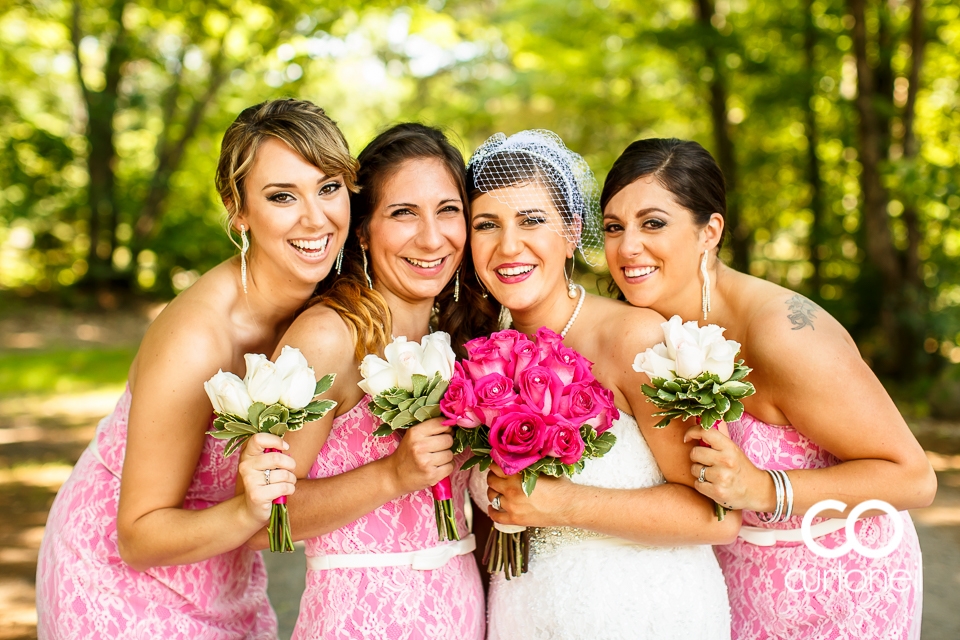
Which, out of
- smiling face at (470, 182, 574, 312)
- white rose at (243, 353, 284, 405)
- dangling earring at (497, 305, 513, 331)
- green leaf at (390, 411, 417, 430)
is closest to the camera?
white rose at (243, 353, 284, 405)

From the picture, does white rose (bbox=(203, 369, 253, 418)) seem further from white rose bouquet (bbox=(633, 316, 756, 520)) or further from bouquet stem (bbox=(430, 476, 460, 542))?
white rose bouquet (bbox=(633, 316, 756, 520))

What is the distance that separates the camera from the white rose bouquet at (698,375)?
101 inches

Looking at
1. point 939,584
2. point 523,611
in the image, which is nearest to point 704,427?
point 523,611

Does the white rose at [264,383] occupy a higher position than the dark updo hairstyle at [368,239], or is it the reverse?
the dark updo hairstyle at [368,239]

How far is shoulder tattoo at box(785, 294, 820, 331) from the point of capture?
313 centimetres

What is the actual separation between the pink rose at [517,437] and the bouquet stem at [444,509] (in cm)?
46

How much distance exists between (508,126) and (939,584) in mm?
14703

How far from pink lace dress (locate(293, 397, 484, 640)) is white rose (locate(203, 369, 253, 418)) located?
66 cm

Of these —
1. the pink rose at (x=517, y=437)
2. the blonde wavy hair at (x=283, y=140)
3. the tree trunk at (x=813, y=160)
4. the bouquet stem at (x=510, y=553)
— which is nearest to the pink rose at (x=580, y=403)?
the pink rose at (x=517, y=437)

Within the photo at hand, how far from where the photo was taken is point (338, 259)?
360 cm

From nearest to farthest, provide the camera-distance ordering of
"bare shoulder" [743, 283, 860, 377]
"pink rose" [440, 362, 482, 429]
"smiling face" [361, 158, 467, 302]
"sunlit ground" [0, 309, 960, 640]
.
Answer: "pink rose" [440, 362, 482, 429]
"bare shoulder" [743, 283, 860, 377]
"smiling face" [361, 158, 467, 302]
"sunlit ground" [0, 309, 960, 640]

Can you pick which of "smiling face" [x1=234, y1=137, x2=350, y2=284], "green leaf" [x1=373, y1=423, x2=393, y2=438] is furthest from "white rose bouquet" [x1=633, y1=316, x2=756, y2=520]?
"smiling face" [x1=234, y1=137, x2=350, y2=284]

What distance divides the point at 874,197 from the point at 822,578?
9809mm

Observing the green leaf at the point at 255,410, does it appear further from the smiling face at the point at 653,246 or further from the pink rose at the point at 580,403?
the smiling face at the point at 653,246
